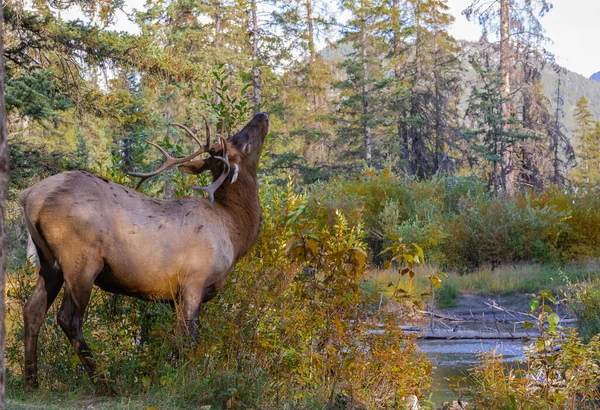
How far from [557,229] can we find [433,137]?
16.5 meters

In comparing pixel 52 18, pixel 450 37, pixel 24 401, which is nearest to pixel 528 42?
pixel 450 37

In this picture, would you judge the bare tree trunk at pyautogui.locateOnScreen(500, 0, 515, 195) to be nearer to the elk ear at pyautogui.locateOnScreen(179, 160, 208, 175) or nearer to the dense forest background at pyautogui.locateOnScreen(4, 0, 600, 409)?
the dense forest background at pyautogui.locateOnScreen(4, 0, 600, 409)

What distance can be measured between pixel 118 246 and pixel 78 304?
51 centimetres

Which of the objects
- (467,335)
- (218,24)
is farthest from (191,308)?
(218,24)

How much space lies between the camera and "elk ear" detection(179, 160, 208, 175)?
630 centimetres

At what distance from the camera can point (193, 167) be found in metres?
6.34

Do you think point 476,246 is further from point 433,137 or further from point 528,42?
point 433,137

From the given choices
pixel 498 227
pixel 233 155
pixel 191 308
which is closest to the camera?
pixel 191 308

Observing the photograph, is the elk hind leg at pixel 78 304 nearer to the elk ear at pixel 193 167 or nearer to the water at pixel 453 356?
the elk ear at pixel 193 167

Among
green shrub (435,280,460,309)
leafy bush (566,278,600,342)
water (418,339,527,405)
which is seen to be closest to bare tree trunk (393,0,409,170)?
green shrub (435,280,460,309)

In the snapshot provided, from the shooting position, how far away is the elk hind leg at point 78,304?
514 cm

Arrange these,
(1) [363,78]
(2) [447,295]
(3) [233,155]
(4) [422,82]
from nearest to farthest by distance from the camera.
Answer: (3) [233,155], (2) [447,295], (1) [363,78], (4) [422,82]

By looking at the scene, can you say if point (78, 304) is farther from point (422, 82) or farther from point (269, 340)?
point (422, 82)

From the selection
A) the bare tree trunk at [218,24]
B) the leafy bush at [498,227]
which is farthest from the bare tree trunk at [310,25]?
the leafy bush at [498,227]
